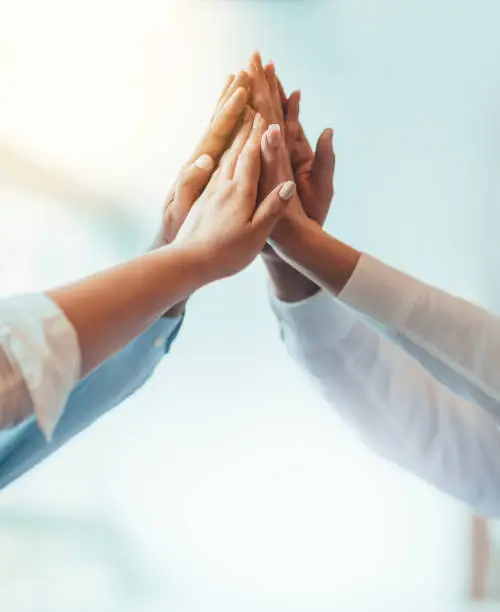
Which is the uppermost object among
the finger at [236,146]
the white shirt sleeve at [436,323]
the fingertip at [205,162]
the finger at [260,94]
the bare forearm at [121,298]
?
the finger at [260,94]

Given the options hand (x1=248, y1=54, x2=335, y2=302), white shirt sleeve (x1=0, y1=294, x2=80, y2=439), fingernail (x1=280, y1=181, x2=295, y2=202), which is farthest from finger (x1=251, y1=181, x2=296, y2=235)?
white shirt sleeve (x1=0, y1=294, x2=80, y2=439)

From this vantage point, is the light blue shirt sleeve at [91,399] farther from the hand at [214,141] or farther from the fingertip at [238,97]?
the fingertip at [238,97]

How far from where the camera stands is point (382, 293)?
84cm

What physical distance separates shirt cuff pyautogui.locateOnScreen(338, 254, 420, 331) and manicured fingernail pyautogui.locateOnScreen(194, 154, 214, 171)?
22cm

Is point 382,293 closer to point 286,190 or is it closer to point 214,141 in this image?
point 286,190

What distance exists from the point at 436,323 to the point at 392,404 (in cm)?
22

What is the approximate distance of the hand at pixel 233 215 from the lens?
76 cm

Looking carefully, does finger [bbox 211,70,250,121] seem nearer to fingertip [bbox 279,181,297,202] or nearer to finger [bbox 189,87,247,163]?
finger [bbox 189,87,247,163]

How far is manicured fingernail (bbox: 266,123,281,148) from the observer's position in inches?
34.0

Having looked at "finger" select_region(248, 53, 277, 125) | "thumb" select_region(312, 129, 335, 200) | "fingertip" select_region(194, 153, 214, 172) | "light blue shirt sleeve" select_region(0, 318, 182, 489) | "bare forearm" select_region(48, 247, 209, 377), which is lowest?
"light blue shirt sleeve" select_region(0, 318, 182, 489)

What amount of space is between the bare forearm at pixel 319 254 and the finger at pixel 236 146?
0.09 metres

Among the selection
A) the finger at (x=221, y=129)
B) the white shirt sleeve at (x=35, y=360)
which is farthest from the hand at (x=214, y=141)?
the white shirt sleeve at (x=35, y=360)

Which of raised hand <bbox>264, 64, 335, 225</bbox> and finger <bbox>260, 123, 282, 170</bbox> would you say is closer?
finger <bbox>260, 123, 282, 170</bbox>

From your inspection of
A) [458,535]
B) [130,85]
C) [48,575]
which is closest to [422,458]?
[458,535]
